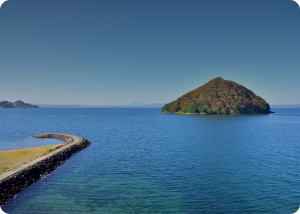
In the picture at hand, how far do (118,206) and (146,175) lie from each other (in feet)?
27.9

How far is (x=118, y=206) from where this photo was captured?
18781 mm

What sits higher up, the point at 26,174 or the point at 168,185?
the point at 26,174

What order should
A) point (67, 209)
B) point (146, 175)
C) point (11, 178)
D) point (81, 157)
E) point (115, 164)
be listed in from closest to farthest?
1. point (67, 209)
2. point (11, 178)
3. point (146, 175)
4. point (115, 164)
5. point (81, 157)

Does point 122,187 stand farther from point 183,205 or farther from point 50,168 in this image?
point 50,168

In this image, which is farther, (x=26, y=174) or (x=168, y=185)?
(x=26, y=174)

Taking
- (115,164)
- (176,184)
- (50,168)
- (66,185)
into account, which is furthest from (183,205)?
(50,168)

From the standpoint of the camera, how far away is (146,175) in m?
26.9

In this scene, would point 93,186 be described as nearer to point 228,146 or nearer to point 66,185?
point 66,185

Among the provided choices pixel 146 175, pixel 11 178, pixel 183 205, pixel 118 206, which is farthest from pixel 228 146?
pixel 11 178

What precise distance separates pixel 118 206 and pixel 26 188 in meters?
11.3

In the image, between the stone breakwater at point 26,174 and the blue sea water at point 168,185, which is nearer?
the blue sea water at point 168,185

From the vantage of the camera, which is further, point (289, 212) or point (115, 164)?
point (115, 164)

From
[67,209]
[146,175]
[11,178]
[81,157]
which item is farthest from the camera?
[81,157]

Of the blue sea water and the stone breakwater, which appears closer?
the blue sea water
